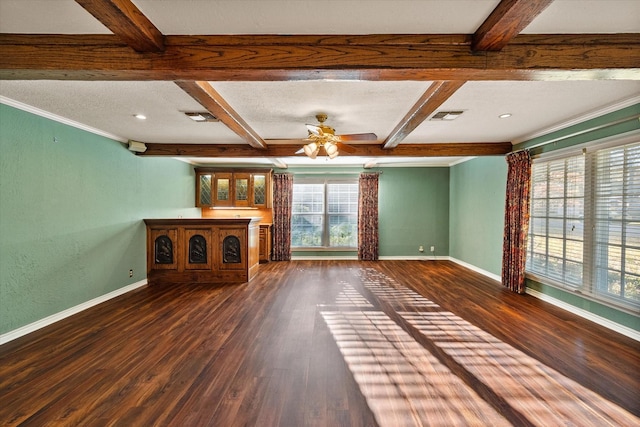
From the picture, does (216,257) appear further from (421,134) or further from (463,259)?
(463,259)

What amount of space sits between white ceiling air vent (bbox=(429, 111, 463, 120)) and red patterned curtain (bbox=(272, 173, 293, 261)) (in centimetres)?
425

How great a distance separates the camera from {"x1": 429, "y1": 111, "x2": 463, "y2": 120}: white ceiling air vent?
314 cm

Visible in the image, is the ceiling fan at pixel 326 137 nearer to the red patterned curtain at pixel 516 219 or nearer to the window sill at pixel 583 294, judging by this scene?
the red patterned curtain at pixel 516 219

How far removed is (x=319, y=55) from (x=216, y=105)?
4.31ft

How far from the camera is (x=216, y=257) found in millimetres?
4973

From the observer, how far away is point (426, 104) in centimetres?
276

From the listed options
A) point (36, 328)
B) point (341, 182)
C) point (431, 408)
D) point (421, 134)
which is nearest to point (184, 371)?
point (431, 408)

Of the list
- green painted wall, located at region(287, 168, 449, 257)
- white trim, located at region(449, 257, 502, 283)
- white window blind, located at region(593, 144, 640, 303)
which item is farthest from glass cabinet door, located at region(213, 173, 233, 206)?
white window blind, located at region(593, 144, 640, 303)

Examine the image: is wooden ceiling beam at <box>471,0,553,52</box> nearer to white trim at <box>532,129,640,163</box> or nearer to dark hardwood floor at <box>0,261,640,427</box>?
white trim at <box>532,129,640,163</box>

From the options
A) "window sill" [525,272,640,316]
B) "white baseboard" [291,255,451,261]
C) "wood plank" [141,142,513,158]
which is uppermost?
"wood plank" [141,142,513,158]

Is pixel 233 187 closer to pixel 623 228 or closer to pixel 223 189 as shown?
pixel 223 189

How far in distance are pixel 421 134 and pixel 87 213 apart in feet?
15.7

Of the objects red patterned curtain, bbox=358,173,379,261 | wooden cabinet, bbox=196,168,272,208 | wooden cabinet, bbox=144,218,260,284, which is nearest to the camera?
wooden cabinet, bbox=144,218,260,284

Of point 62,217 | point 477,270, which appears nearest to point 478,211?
point 477,270
